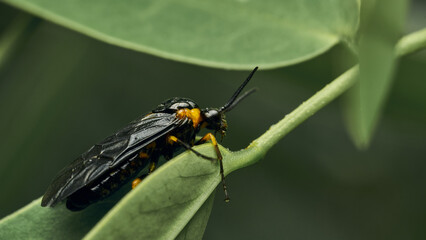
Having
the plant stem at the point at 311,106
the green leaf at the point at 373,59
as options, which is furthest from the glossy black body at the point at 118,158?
the green leaf at the point at 373,59

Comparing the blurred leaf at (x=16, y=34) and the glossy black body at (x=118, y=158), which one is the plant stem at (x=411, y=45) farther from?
the blurred leaf at (x=16, y=34)

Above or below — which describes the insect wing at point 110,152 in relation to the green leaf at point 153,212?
below

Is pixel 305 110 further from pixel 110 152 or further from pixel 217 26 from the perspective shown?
pixel 110 152

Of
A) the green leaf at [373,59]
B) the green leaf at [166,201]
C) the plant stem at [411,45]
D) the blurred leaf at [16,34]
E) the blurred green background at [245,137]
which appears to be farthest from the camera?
the blurred green background at [245,137]

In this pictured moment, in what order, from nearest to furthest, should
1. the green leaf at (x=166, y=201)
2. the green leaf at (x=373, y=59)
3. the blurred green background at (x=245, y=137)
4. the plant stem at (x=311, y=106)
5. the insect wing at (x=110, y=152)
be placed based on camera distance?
the green leaf at (x=166, y=201) → the green leaf at (x=373, y=59) → the plant stem at (x=311, y=106) → the insect wing at (x=110, y=152) → the blurred green background at (x=245, y=137)

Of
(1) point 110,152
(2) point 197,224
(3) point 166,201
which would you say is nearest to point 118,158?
(1) point 110,152

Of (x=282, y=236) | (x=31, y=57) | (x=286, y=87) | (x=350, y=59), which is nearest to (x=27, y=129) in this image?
(x=31, y=57)
